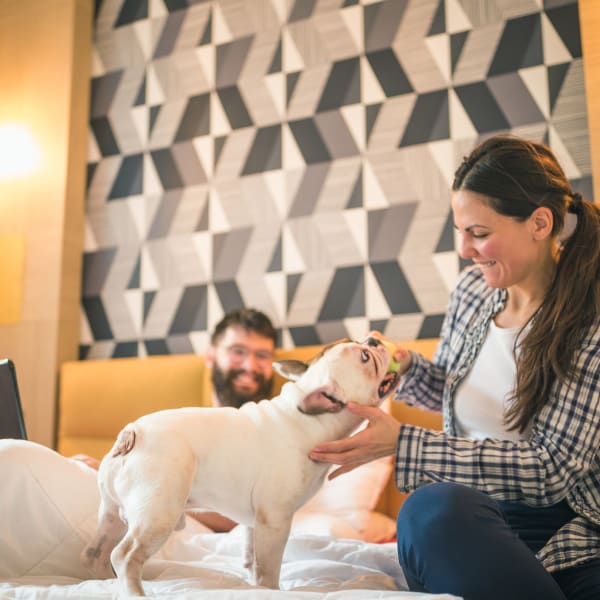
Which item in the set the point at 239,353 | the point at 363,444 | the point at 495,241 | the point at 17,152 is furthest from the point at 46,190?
the point at 363,444

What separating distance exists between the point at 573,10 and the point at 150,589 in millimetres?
2253

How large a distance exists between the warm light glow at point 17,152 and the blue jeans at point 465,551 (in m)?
2.56

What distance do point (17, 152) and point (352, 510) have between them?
7.12 feet

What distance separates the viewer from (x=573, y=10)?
2.47 metres

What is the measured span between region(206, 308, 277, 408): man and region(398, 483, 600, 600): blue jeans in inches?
51.1

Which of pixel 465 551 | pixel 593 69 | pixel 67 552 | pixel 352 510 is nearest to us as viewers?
pixel 465 551

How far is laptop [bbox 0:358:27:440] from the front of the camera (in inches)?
63.4

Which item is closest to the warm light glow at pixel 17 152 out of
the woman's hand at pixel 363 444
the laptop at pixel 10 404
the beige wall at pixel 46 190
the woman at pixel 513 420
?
the beige wall at pixel 46 190

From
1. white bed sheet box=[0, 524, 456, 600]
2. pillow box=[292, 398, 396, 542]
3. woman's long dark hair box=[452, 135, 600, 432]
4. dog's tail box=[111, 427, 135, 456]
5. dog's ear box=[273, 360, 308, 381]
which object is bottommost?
pillow box=[292, 398, 396, 542]

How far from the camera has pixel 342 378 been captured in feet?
3.95

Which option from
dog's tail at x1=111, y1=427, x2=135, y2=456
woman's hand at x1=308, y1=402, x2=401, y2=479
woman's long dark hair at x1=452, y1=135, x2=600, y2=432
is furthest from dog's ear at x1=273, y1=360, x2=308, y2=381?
woman's long dark hair at x1=452, y1=135, x2=600, y2=432

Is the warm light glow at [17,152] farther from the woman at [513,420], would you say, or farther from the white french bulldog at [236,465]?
the white french bulldog at [236,465]

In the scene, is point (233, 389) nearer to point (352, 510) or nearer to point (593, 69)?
point (352, 510)

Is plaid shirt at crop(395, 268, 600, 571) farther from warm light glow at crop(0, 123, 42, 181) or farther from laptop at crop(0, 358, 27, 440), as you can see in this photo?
warm light glow at crop(0, 123, 42, 181)
